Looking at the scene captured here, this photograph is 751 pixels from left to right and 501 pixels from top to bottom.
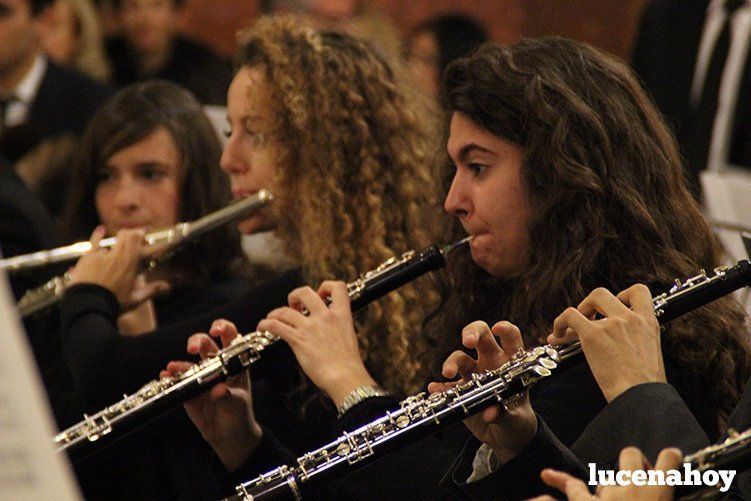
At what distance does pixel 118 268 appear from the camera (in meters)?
2.34

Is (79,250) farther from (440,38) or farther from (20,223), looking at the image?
(440,38)

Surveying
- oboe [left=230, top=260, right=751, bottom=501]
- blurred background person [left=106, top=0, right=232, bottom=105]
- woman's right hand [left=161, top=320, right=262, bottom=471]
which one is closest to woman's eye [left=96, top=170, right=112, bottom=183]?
woman's right hand [left=161, top=320, right=262, bottom=471]

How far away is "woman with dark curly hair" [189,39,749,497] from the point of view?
1629 mm

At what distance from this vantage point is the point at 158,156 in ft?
8.52

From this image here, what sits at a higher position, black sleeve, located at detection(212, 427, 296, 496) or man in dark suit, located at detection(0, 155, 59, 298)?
man in dark suit, located at detection(0, 155, 59, 298)

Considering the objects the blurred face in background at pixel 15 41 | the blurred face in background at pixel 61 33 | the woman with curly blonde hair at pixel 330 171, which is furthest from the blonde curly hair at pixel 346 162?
the blurred face in background at pixel 61 33

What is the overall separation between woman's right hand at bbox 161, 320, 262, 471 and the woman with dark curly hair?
14cm

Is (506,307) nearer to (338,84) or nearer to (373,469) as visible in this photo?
(373,469)

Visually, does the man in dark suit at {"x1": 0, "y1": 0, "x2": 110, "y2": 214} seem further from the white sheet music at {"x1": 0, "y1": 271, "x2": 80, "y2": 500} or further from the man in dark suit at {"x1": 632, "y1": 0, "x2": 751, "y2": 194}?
the white sheet music at {"x1": 0, "y1": 271, "x2": 80, "y2": 500}

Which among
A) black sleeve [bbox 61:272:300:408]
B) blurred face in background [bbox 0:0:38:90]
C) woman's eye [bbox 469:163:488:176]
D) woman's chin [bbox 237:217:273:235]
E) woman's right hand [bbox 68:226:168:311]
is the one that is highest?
blurred face in background [bbox 0:0:38:90]

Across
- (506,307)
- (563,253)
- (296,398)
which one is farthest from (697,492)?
(296,398)

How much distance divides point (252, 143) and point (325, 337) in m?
0.61

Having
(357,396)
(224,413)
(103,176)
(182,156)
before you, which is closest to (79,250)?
(103,176)

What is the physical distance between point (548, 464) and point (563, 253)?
395 mm
